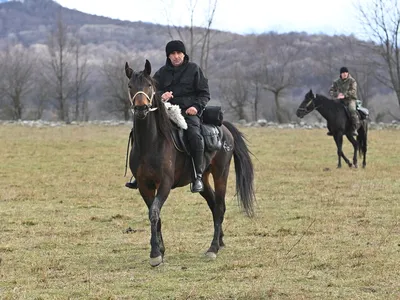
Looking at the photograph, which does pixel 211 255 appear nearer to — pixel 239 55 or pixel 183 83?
pixel 183 83

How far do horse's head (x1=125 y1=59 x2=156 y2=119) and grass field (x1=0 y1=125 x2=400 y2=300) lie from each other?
5.82 ft

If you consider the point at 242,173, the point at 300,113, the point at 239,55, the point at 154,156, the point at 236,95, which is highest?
the point at 239,55

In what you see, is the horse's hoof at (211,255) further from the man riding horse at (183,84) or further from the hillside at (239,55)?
the hillside at (239,55)

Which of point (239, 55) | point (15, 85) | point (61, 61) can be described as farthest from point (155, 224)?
point (239, 55)

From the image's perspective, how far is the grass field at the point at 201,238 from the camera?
584 cm

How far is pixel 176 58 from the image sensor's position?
7.59m

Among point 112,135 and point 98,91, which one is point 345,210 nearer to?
point 112,135

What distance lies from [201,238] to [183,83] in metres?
2.34

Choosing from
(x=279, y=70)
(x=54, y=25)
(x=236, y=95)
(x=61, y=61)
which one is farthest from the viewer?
(x=54, y=25)

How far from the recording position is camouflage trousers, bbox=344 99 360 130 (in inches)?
727

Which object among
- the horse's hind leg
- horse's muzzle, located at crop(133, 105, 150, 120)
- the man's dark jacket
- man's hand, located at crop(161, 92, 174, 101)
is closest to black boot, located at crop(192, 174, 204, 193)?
the horse's hind leg

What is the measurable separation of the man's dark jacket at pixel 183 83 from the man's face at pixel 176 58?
1.8 inches

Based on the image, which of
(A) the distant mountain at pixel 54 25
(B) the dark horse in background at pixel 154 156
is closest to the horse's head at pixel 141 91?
(B) the dark horse in background at pixel 154 156

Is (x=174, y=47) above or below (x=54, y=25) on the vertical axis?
below
